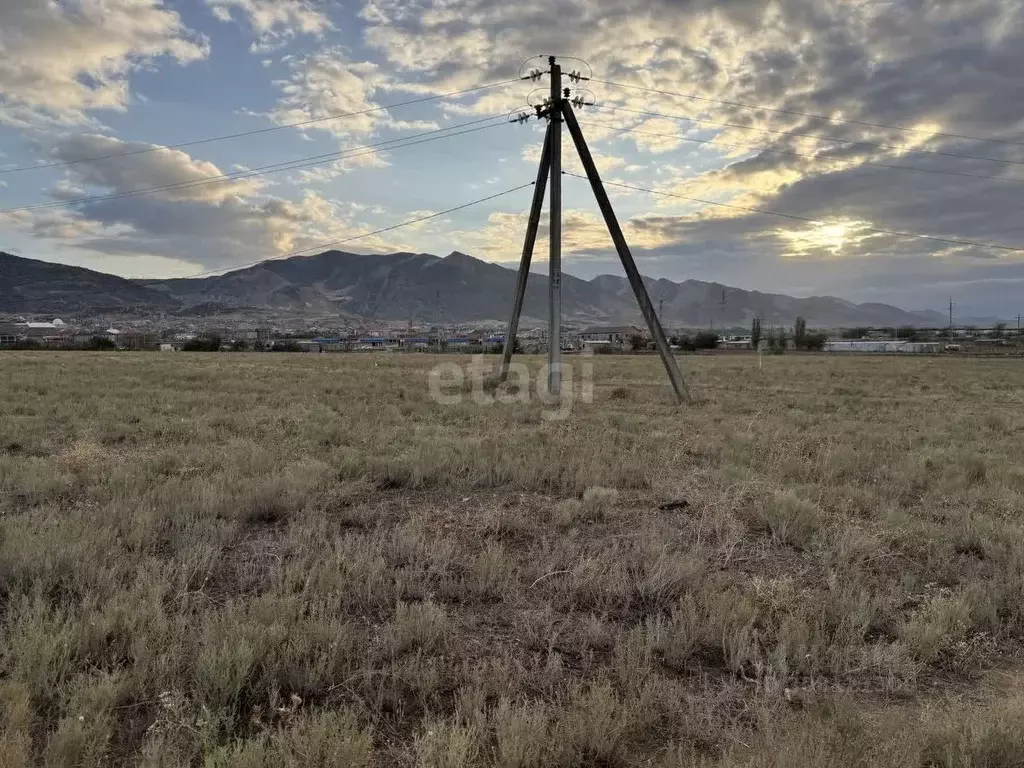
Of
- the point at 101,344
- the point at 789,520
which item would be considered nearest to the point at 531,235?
the point at 789,520

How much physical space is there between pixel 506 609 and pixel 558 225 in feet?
51.7

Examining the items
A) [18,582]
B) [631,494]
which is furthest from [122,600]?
[631,494]

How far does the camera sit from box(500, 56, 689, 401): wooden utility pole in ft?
59.5

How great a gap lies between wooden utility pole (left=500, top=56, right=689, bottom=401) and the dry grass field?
28.8ft

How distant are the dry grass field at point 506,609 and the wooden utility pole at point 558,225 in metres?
8.79

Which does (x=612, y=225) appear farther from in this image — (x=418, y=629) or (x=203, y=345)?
(x=203, y=345)

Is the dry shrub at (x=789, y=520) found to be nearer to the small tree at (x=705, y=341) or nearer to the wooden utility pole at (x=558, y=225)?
the wooden utility pole at (x=558, y=225)

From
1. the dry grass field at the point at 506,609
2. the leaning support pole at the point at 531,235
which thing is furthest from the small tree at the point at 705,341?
the dry grass field at the point at 506,609

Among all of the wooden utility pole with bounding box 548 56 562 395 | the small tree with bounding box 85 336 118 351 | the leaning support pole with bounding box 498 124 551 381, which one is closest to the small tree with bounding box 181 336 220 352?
the small tree with bounding box 85 336 118 351

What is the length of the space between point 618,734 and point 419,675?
1.24m

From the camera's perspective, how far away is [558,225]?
1886cm

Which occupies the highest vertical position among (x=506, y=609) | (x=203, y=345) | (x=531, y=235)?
(x=531, y=235)

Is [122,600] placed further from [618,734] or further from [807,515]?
[807,515]

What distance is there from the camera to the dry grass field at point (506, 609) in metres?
3.08
